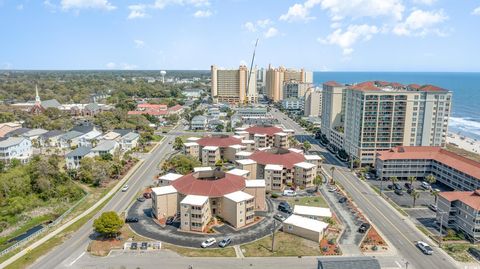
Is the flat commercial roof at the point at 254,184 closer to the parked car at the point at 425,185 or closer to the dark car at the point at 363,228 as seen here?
the dark car at the point at 363,228

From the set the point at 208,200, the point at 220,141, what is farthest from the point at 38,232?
the point at 220,141

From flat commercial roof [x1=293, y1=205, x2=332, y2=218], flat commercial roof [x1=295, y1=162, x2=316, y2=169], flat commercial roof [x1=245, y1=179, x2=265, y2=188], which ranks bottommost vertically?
Result: flat commercial roof [x1=293, y1=205, x2=332, y2=218]

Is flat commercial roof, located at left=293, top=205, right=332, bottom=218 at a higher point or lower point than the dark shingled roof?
lower

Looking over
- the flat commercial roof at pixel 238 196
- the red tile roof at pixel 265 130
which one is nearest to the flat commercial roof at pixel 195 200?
the flat commercial roof at pixel 238 196

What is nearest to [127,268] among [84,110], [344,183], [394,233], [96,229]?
[96,229]

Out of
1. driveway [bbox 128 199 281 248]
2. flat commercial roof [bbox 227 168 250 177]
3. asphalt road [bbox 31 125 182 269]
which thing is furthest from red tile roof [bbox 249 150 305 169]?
asphalt road [bbox 31 125 182 269]

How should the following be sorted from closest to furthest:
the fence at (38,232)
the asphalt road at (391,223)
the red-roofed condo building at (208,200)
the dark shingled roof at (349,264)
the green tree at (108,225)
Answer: the dark shingled roof at (349,264)
the asphalt road at (391,223)
the fence at (38,232)
the green tree at (108,225)
the red-roofed condo building at (208,200)

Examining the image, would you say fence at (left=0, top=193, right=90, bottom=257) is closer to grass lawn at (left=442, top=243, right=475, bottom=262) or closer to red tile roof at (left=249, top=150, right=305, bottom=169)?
red tile roof at (left=249, top=150, right=305, bottom=169)

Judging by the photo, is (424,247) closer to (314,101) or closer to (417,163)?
(417,163)
